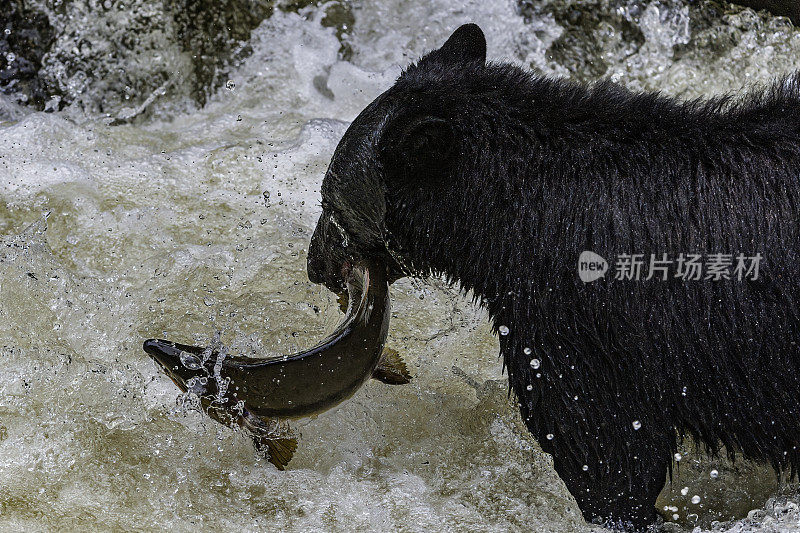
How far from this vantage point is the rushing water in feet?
10.2

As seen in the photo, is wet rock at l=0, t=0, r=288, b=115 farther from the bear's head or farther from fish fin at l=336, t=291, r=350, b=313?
the bear's head

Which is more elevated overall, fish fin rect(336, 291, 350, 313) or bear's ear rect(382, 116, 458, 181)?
bear's ear rect(382, 116, 458, 181)

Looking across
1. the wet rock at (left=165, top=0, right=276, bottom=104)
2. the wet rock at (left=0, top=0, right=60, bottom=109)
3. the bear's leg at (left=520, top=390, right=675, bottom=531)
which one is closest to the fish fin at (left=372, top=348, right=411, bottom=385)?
the bear's leg at (left=520, top=390, right=675, bottom=531)

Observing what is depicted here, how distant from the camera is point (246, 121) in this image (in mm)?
5035

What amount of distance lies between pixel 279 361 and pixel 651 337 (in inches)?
44.6

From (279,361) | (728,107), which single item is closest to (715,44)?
(728,107)

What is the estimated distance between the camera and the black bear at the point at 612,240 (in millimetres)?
2641

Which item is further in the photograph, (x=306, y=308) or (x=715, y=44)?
(x=715, y=44)

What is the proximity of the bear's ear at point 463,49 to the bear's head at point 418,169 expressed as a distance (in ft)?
0.19

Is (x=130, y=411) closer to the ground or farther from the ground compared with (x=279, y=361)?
closer to the ground

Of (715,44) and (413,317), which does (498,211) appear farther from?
(715,44)

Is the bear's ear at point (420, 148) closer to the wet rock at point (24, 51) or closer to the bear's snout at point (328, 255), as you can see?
the bear's snout at point (328, 255)

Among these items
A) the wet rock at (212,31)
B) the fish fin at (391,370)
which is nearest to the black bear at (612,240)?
the fish fin at (391,370)

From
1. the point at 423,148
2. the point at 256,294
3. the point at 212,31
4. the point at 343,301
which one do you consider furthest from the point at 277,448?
the point at 212,31
